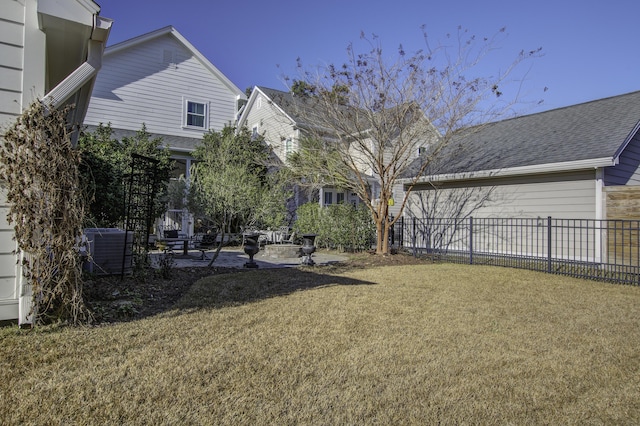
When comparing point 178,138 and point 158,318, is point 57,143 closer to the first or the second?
point 158,318

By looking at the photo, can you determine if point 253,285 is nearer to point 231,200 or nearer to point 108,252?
point 231,200

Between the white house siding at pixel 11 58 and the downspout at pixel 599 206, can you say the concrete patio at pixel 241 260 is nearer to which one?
the white house siding at pixel 11 58

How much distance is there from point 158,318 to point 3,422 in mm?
2340

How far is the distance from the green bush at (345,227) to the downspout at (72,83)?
8.92 meters

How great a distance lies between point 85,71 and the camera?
4.35 meters

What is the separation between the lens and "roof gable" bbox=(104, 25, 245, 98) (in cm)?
1564

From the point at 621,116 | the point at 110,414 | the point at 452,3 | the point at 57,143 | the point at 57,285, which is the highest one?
the point at 452,3

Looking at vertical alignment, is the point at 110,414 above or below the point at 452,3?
below

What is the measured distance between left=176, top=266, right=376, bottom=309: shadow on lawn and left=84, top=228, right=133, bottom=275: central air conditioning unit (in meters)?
1.38

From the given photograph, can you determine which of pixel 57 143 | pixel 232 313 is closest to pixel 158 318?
pixel 232 313

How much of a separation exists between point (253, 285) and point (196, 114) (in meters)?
12.8

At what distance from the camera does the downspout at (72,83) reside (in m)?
3.97

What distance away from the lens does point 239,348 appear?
371 centimetres

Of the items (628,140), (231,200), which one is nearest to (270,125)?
(231,200)
